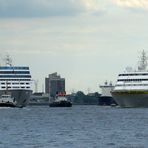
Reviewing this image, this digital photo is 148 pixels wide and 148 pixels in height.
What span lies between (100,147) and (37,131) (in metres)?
24.9

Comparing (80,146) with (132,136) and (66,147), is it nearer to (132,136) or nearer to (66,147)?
(66,147)

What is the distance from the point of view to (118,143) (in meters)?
96.9

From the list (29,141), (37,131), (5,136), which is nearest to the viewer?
(29,141)

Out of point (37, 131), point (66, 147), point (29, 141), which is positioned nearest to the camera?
point (66, 147)

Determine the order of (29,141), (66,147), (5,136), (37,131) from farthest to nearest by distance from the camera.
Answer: (37,131) < (5,136) < (29,141) < (66,147)

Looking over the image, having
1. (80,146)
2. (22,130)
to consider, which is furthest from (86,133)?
(80,146)

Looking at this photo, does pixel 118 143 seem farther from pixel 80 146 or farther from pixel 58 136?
pixel 58 136

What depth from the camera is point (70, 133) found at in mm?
113000

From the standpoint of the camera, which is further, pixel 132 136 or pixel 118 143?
pixel 132 136

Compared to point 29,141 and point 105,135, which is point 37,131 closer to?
point 105,135

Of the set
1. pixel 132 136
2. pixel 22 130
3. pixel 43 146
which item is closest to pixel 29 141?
pixel 43 146

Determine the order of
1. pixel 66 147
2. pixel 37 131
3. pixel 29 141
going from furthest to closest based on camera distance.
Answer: pixel 37 131, pixel 29 141, pixel 66 147

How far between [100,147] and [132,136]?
48.8 ft

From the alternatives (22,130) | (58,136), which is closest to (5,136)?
(58,136)
